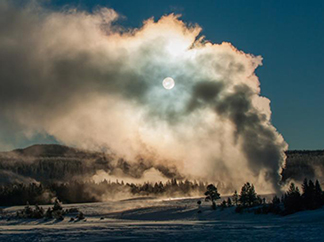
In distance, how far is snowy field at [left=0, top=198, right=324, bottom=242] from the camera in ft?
151

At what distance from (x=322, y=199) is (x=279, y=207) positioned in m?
9.03

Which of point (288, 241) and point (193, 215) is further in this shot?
point (193, 215)

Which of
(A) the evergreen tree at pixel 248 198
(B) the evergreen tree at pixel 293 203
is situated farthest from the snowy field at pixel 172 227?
(A) the evergreen tree at pixel 248 198

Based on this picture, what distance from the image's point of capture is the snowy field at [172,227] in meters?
46.1

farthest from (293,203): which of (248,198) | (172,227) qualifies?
(172,227)

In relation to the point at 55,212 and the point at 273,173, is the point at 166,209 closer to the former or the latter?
the point at 55,212

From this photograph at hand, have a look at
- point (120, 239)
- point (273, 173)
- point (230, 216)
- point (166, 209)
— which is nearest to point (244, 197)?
point (230, 216)

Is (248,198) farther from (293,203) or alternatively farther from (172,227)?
(172,227)

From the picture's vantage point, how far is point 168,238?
149ft

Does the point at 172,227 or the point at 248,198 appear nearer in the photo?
the point at 172,227

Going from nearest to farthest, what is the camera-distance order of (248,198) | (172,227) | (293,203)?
1. (172,227)
2. (293,203)
3. (248,198)

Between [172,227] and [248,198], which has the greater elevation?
[248,198]

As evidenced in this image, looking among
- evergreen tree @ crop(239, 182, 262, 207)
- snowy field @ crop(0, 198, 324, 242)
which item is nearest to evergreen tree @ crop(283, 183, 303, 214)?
snowy field @ crop(0, 198, 324, 242)

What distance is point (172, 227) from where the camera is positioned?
6222cm
